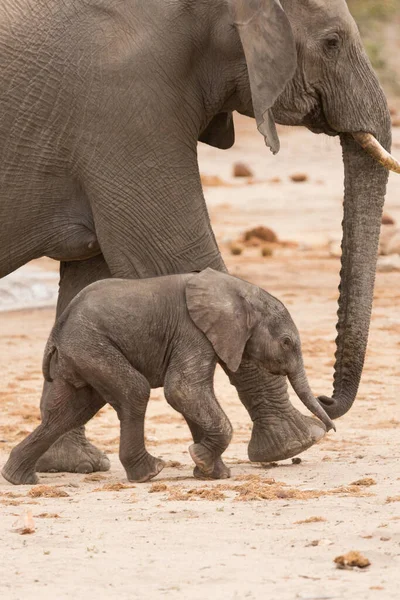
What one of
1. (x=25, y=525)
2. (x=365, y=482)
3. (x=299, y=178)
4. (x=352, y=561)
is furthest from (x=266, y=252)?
(x=352, y=561)

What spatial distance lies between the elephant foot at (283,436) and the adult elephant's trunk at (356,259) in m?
0.13

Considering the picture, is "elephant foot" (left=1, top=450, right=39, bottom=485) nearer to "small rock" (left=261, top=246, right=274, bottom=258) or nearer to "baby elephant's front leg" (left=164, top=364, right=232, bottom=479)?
"baby elephant's front leg" (left=164, top=364, right=232, bottom=479)

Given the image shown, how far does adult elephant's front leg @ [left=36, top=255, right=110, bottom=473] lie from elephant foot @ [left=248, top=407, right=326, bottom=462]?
2.30ft

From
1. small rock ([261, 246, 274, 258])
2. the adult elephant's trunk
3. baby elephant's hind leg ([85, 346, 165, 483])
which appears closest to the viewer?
baby elephant's hind leg ([85, 346, 165, 483])

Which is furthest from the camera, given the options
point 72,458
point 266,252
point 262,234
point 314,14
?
point 262,234

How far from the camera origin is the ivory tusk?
6.77 m

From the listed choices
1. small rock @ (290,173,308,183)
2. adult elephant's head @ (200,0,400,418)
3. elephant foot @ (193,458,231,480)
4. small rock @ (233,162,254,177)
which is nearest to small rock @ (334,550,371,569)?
elephant foot @ (193,458,231,480)

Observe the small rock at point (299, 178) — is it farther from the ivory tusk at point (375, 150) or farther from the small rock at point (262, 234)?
the ivory tusk at point (375, 150)

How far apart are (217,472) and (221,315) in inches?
25.1

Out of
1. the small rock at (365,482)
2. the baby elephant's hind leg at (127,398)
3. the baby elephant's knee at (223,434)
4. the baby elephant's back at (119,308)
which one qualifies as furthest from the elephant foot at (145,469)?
the small rock at (365,482)

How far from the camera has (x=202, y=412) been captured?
6305 mm

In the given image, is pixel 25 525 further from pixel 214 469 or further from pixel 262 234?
pixel 262 234

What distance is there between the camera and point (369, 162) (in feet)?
22.8

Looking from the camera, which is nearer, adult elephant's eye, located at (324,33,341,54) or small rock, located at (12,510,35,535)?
small rock, located at (12,510,35,535)
